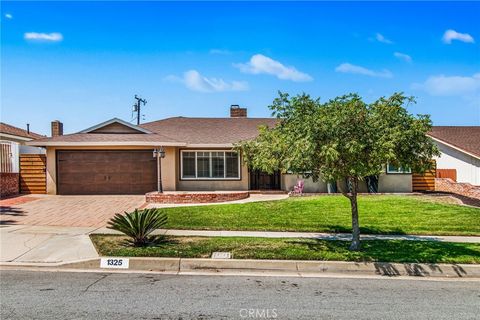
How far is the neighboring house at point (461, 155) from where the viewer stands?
77.7 ft

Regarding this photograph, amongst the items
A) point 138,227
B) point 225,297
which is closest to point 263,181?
point 138,227

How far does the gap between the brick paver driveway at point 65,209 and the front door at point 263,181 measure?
6308 mm

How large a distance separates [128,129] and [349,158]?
15.4 metres

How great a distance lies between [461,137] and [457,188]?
6.37 m

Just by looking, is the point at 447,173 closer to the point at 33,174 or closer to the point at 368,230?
the point at 368,230

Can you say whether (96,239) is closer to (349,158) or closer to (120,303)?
(120,303)

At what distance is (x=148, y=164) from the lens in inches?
795

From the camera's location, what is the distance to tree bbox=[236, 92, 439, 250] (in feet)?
26.5

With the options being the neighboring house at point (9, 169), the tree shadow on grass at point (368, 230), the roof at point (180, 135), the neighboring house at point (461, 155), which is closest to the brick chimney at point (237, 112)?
the roof at point (180, 135)

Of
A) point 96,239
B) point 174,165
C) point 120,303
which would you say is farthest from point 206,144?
point 120,303

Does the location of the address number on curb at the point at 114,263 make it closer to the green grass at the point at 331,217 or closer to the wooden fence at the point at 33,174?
the green grass at the point at 331,217

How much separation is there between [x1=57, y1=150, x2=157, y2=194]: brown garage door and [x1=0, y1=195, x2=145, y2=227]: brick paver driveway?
1091mm

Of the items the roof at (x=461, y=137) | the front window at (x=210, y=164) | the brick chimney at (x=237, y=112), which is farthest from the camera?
the brick chimney at (x=237, y=112)

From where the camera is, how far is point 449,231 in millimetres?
11844
